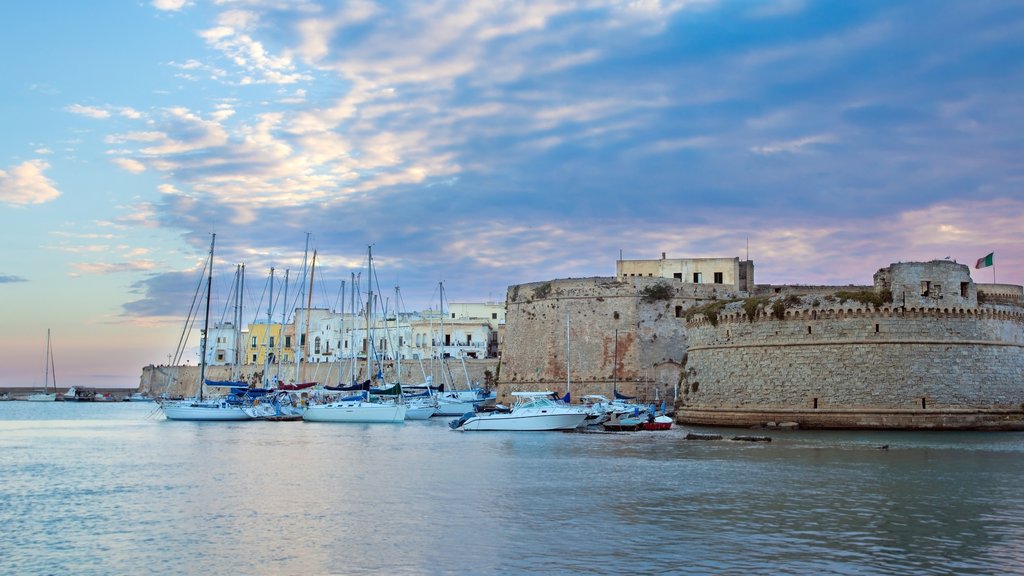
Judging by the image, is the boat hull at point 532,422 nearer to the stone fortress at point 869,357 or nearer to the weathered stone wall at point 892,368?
the stone fortress at point 869,357

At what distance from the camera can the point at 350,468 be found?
21125 millimetres

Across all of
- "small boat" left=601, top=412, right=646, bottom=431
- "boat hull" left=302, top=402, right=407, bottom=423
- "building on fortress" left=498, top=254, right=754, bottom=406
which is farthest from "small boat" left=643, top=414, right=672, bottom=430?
"boat hull" left=302, top=402, right=407, bottom=423

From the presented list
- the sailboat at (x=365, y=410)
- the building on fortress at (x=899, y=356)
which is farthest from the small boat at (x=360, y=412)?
the building on fortress at (x=899, y=356)

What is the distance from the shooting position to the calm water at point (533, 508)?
36.6 feet

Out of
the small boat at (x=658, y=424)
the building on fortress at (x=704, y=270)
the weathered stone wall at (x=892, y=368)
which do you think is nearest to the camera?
the weathered stone wall at (x=892, y=368)

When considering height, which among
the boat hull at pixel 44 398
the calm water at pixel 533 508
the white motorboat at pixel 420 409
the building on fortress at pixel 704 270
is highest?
the building on fortress at pixel 704 270

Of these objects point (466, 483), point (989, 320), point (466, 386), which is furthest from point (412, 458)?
point (466, 386)

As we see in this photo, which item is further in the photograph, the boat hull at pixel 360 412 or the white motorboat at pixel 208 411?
the white motorboat at pixel 208 411

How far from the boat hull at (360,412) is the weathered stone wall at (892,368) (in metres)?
15.0

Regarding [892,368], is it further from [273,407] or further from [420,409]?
[273,407]

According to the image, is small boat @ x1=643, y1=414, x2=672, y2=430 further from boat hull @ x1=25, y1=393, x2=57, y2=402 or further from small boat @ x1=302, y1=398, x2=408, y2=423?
boat hull @ x1=25, y1=393, x2=57, y2=402

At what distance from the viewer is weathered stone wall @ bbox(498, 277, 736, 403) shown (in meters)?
41.4

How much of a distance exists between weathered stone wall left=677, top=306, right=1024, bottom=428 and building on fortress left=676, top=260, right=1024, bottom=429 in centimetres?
3

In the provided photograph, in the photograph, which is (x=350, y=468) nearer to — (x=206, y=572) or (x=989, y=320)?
(x=206, y=572)
